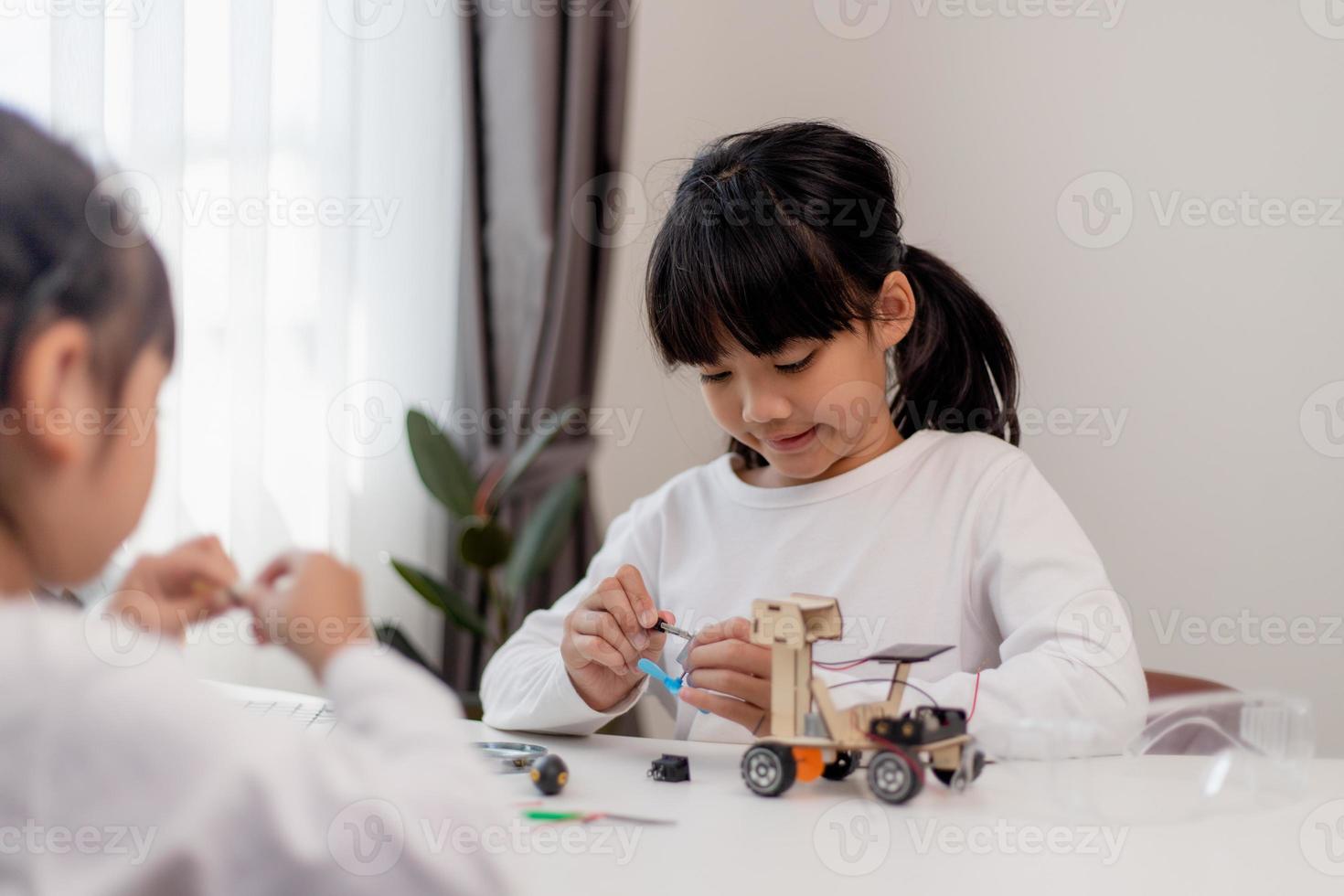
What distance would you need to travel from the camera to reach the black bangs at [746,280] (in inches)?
43.4

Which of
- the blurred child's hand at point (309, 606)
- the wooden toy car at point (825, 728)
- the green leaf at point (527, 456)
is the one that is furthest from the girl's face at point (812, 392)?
the green leaf at point (527, 456)

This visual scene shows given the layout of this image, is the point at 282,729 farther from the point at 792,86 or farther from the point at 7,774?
the point at 792,86

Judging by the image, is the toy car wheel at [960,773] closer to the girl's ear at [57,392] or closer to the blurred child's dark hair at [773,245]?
the blurred child's dark hair at [773,245]

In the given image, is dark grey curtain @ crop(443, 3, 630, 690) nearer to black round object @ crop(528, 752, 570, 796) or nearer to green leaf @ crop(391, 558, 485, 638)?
green leaf @ crop(391, 558, 485, 638)

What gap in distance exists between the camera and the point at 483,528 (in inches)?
76.9

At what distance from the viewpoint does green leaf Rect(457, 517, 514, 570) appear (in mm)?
1947

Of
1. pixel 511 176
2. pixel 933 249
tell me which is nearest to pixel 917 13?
pixel 933 249

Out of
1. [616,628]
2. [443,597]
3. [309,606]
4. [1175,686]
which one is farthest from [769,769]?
[443,597]

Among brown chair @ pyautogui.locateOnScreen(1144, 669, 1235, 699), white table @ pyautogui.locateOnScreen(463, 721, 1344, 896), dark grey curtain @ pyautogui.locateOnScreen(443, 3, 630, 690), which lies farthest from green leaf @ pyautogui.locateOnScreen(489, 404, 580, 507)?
white table @ pyautogui.locateOnScreen(463, 721, 1344, 896)

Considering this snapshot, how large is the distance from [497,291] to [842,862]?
171 centimetres

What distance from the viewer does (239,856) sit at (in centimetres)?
46

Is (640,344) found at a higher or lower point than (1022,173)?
lower

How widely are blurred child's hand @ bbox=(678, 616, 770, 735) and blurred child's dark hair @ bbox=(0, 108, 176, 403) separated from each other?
540 millimetres

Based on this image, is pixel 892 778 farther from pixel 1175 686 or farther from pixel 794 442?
pixel 1175 686
